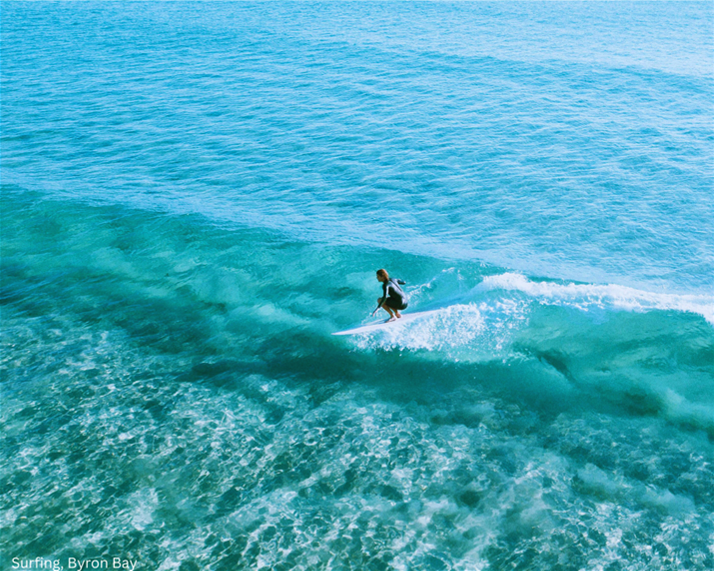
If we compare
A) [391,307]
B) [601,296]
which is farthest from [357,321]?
[601,296]

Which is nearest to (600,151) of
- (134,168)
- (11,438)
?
(134,168)

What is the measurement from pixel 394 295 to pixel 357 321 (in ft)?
7.26

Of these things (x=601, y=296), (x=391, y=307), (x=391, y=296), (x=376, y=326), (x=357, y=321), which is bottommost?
(x=357, y=321)

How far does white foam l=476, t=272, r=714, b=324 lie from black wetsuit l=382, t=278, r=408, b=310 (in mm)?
4208

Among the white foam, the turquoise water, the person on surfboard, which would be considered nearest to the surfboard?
the person on surfboard

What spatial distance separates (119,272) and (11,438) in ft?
30.1

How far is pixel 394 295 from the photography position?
19703 millimetres

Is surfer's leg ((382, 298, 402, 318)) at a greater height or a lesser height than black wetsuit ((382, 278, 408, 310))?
lesser

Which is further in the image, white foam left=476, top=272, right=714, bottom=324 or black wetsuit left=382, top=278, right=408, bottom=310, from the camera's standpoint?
white foam left=476, top=272, right=714, bottom=324

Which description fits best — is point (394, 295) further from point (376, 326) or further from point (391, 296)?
point (376, 326)

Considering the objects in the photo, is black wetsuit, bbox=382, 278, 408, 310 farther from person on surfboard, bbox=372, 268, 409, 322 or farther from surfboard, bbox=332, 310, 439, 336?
surfboard, bbox=332, 310, 439, 336

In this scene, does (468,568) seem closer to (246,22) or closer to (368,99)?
(368,99)

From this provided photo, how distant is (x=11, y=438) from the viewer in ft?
55.7

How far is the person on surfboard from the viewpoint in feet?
63.6
